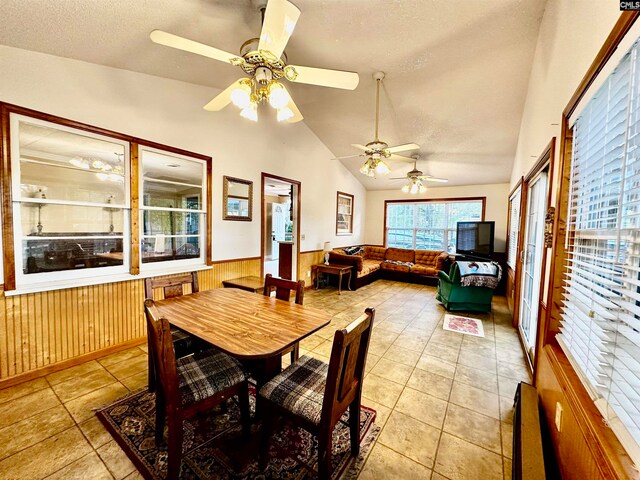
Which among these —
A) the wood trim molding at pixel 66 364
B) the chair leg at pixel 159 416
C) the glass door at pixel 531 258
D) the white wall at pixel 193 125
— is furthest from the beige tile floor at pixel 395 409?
the white wall at pixel 193 125

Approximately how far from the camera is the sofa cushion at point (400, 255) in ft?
22.2

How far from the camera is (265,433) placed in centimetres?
142

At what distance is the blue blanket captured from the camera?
3930 mm

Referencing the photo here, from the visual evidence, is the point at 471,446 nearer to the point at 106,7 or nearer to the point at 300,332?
the point at 300,332

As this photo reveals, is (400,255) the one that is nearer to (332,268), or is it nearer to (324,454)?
(332,268)

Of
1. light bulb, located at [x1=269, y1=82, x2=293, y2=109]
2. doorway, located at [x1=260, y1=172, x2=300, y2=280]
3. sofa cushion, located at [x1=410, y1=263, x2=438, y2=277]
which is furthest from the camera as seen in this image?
sofa cushion, located at [x1=410, y1=263, x2=438, y2=277]

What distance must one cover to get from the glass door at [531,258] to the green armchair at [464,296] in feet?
2.12

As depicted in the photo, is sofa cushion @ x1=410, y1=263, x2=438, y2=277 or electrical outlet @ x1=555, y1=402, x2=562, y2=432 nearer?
electrical outlet @ x1=555, y1=402, x2=562, y2=432

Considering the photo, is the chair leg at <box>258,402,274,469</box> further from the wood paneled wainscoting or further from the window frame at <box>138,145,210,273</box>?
the window frame at <box>138,145,210,273</box>

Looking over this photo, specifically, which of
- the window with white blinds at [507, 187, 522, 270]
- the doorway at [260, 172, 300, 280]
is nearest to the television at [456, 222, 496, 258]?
the window with white blinds at [507, 187, 522, 270]

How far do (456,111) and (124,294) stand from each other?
15.4 ft

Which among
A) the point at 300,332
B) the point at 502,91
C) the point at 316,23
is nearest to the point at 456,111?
the point at 502,91

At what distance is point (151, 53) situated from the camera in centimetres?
243

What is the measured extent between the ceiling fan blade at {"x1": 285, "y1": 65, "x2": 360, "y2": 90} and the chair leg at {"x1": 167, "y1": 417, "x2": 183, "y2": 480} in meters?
2.21
